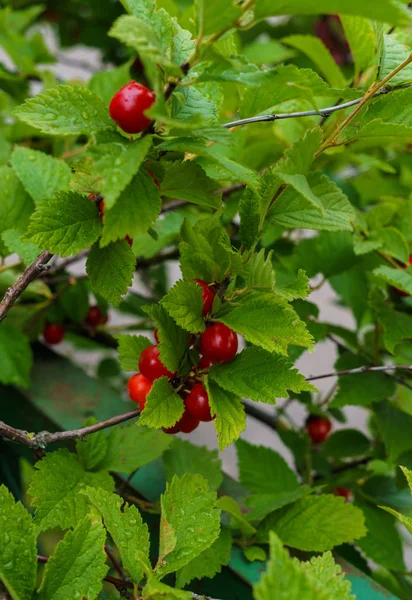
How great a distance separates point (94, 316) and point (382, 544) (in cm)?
61

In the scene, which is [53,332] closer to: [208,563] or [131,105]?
[208,563]

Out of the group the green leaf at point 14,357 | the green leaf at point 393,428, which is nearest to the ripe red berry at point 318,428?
the green leaf at point 393,428

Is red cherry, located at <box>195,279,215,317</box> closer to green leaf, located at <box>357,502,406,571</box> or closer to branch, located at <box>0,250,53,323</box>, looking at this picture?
branch, located at <box>0,250,53,323</box>

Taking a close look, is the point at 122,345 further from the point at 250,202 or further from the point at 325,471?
the point at 325,471

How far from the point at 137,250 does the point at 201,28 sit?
1.35ft

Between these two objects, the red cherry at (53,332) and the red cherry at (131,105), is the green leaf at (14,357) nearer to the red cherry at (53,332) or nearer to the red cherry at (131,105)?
the red cherry at (53,332)

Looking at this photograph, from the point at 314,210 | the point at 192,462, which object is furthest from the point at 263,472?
the point at 314,210

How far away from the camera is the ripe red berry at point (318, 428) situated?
1.00 meters

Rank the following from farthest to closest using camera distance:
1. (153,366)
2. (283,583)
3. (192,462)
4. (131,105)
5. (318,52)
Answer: (318,52) → (192,462) → (153,366) → (131,105) → (283,583)

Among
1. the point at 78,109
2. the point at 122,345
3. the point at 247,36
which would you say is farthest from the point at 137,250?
the point at 247,36

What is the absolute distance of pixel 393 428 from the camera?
69 centimetres

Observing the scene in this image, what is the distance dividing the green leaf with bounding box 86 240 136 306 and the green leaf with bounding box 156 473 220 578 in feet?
0.49

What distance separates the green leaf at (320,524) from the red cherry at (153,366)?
0.67 feet

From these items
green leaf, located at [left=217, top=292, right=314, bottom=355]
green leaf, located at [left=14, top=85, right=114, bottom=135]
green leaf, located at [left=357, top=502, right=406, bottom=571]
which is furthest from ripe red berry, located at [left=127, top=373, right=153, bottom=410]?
green leaf, located at [left=357, top=502, right=406, bottom=571]
